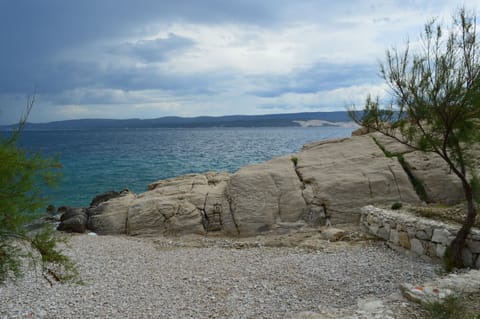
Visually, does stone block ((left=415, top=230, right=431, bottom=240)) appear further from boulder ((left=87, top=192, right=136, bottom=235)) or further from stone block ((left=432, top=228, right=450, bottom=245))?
boulder ((left=87, top=192, right=136, bottom=235))

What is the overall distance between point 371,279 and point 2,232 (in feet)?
30.2

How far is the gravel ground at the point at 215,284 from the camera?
30.1 ft

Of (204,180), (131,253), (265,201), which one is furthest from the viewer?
(204,180)

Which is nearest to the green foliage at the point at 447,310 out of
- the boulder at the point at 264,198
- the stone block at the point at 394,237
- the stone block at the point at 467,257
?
the stone block at the point at 467,257

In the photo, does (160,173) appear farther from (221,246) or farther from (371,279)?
(371,279)

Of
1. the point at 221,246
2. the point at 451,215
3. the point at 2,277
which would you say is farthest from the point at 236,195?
the point at 2,277

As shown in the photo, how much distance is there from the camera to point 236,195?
18.5 metres

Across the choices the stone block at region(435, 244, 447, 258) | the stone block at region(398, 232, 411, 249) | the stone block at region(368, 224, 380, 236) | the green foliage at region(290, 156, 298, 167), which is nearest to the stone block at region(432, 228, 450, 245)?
the stone block at region(435, 244, 447, 258)

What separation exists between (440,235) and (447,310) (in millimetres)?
5345

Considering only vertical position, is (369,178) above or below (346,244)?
above

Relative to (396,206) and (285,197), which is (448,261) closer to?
(396,206)

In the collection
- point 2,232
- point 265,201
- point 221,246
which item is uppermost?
point 2,232

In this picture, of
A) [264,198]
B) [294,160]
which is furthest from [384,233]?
[294,160]

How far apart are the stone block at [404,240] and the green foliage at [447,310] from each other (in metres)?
5.71
